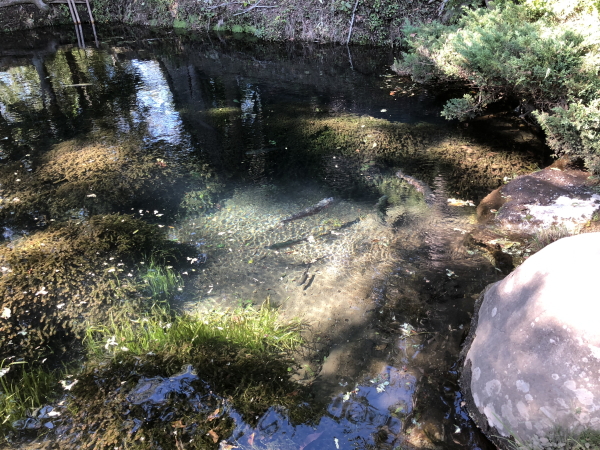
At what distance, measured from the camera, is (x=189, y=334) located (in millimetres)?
3547

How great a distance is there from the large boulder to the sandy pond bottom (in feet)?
1.06

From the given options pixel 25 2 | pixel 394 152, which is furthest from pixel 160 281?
pixel 25 2

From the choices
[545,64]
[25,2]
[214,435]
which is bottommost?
[214,435]

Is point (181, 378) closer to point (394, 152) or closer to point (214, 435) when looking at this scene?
point (214, 435)

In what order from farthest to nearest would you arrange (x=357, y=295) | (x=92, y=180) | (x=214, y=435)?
(x=92, y=180), (x=357, y=295), (x=214, y=435)

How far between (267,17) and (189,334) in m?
15.6

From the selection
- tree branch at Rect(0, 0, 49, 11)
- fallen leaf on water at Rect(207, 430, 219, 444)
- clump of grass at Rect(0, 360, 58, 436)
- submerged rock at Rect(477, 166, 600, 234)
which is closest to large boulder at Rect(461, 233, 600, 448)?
fallen leaf on water at Rect(207, 430, 219, 444)

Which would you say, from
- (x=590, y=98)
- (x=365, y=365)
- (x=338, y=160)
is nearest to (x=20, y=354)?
(x=365, y=365)

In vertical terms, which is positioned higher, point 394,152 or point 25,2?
point 25,2

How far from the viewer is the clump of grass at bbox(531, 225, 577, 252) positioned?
4.34 metres

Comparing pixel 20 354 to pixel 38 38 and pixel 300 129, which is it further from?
pixel 38 38

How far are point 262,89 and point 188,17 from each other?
10.7 metres

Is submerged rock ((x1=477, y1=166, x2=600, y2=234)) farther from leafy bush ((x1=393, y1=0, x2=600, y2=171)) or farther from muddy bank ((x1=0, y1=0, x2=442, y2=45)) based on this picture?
muddy bank ((x1=0, y1=0, x2=442, y2=45))

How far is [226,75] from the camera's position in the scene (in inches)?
455
